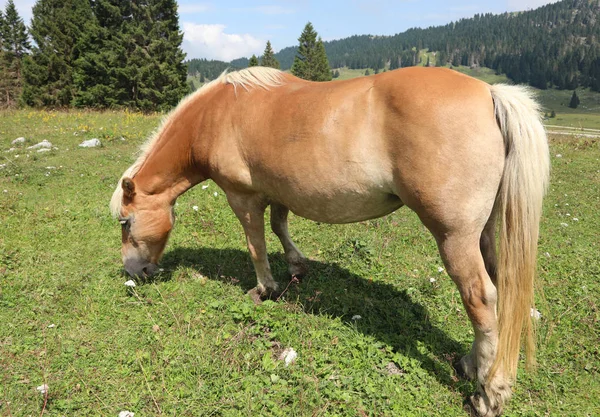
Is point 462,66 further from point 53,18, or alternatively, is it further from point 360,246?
point 360,246

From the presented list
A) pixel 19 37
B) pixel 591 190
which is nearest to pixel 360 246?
pixel 591 190

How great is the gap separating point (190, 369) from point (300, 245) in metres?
2.93

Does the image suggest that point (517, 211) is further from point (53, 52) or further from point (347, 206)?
point (53, 52)

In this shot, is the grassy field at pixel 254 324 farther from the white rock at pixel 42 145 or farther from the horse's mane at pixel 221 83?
the white rock at pixel 42 145

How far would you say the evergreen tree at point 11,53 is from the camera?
37656 mm

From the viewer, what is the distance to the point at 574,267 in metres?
4.90

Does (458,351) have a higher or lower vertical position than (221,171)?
lower

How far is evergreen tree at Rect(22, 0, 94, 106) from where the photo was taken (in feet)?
110

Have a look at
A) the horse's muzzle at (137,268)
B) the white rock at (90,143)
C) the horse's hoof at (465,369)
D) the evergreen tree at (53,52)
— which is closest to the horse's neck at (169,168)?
the horse's muzzle at (137,268)

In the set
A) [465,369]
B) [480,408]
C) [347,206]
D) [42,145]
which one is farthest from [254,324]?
[42,145]

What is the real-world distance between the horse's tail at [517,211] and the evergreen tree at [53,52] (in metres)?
40.0

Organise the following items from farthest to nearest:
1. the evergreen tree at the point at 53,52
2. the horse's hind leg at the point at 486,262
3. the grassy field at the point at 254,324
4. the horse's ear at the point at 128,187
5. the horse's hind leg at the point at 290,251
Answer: the evergreen tree at the point at 53,52, the horse's hind leg at the point at 290,251, the horse's ear at the point at 128,187, the horse's hind leg at the point at 486,262, the grassy field at the point at 254,324

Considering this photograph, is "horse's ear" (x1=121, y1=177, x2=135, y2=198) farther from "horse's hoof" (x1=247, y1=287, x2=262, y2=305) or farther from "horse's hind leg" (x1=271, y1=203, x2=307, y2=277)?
"horse's hoof" (x1=247, y1=287, x2=262, y2=305)

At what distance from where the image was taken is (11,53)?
4062 centimetres
